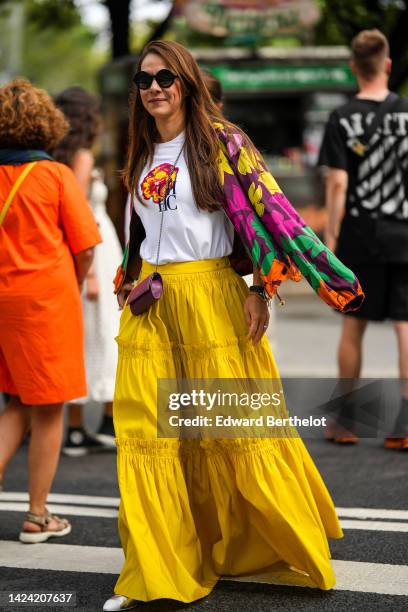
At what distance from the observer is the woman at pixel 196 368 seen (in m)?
3.86

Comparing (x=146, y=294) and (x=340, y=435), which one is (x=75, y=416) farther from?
(x=146, y=294)

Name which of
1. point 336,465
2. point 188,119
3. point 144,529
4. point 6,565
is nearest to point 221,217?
point 188,119

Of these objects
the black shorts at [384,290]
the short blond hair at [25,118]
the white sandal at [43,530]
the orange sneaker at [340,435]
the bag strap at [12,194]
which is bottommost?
the orange sneaker at [340,435]

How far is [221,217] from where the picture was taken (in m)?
4.06

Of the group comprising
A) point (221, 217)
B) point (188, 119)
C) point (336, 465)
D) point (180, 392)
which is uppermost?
point (188, 119)

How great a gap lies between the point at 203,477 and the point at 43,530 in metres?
1.13

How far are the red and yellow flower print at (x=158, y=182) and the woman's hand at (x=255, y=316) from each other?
486mm

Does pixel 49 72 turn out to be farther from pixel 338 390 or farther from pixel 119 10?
pixel 338 390

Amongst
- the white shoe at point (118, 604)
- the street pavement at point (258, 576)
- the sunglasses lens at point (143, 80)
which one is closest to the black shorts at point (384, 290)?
the street pavement at point (258, 576)

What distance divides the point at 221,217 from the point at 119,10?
49.2 feet

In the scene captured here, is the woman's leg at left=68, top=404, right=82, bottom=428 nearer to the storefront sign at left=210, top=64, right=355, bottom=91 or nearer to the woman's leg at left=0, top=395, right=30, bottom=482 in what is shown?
the woman's leg at left=0, top=395, right=30, bottom=482

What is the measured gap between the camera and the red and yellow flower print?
3.99 metres

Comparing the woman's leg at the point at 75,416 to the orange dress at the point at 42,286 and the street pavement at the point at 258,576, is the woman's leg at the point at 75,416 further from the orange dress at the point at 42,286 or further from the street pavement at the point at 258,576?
the orange dress at the point at 42,286

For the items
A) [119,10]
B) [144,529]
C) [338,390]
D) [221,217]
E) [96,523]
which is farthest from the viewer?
[119,10]
